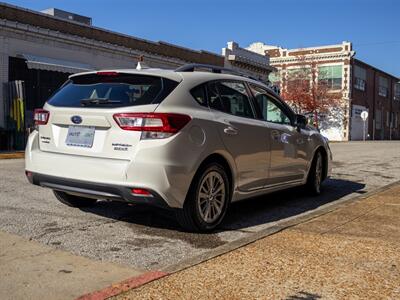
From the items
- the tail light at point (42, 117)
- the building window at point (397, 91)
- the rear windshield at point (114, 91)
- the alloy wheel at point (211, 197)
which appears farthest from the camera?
Answer: the building window at point (397, 91)

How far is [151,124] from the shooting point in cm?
489

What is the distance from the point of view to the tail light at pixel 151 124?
192 inches

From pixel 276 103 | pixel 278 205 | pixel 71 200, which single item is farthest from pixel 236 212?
pixel 71 200

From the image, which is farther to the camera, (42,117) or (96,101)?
(42,117)

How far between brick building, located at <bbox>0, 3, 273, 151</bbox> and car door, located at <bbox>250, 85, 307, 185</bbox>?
12727 mm

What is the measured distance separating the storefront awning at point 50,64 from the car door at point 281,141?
14.3 m

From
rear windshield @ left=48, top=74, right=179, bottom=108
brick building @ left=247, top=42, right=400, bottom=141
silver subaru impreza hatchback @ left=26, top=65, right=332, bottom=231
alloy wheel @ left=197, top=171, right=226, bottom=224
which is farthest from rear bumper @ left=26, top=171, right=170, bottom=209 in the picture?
brick building @ left=247, top=42, right=400, bottom=141

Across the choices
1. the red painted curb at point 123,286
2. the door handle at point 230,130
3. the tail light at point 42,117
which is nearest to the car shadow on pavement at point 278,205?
the door handle at point 230,130

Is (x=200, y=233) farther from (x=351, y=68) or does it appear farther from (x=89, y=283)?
(x=351, y=68)

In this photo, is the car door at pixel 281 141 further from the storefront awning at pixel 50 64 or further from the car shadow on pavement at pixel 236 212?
the storefront awning at pixel 50 64

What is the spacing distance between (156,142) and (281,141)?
96.8 inches

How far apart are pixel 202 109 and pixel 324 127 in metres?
46.7

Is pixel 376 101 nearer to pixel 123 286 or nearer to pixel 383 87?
pixel 383 87

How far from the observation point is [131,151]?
491cm
